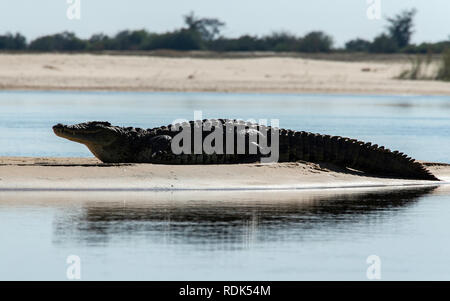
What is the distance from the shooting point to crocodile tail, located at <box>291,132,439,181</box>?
1442 cm

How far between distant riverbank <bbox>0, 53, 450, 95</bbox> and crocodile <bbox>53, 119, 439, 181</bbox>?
30.1 meters

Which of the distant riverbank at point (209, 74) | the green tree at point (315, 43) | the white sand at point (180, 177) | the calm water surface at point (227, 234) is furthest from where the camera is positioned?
the green tree at point (315, 43)

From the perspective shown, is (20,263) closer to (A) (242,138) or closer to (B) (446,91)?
(A) (242,138)

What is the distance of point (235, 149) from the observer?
14555mm

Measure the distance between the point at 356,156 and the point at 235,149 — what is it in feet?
5.72

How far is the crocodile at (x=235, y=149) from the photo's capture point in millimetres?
14438

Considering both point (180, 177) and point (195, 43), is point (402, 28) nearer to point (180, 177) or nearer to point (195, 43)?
point (195, 43)

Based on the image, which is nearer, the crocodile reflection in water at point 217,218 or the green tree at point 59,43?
the crocodile reflection in water at point 217,218

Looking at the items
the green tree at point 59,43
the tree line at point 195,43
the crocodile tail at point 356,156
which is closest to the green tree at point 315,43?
the tree line at point 195,43

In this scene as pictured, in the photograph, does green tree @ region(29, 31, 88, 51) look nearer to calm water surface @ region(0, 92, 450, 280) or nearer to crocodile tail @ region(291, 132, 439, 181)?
crocodile tail @ region(291, 132, 439, 181)

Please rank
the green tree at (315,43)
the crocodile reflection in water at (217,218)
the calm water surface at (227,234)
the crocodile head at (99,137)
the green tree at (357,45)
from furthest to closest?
the green tree at (357,45) < the green tree at (315,43) < the crocodile head at (99,137) < the crocodile reflection in water at (217,218) < the calm water surface at (227,234)

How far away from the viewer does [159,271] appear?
7.78 metres

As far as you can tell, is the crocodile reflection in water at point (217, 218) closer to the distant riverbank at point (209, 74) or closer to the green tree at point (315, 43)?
the distant riverbank at point (209, 74)
